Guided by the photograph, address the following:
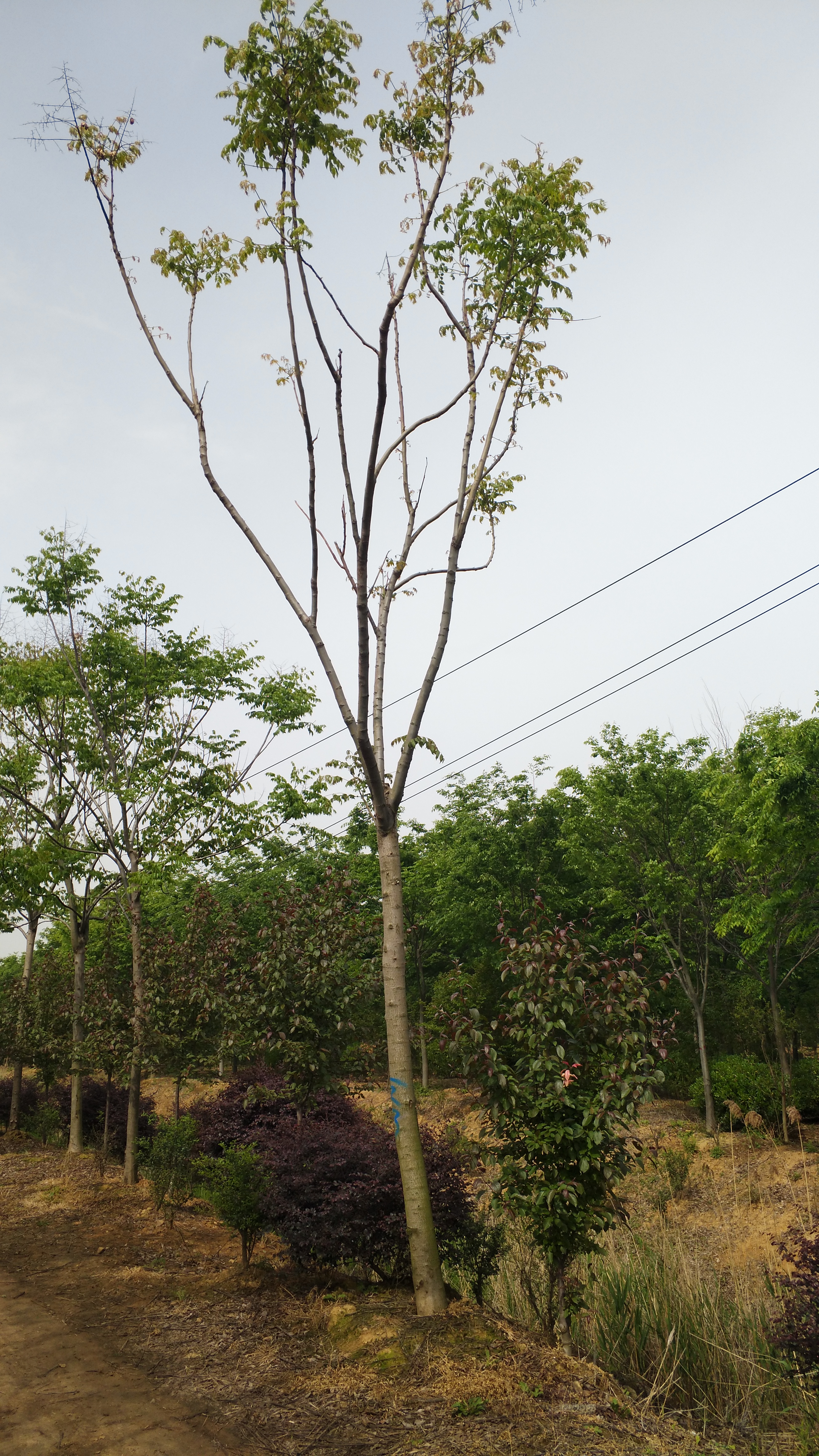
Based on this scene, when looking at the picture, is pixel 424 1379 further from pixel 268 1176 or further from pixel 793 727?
pixel 793 727

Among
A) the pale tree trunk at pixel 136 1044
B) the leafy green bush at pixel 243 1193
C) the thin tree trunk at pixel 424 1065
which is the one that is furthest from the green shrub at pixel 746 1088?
the leafy green bush at pixel 243 1193

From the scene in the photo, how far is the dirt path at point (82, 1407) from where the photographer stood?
162 inches

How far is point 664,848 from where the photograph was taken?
55.6 feet

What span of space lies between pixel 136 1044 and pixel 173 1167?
1851mm

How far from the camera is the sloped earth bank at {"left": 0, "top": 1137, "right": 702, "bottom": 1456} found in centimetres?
411

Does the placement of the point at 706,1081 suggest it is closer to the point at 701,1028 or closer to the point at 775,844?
the point at 701,1028

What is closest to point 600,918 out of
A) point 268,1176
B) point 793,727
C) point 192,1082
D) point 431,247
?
point 793,727

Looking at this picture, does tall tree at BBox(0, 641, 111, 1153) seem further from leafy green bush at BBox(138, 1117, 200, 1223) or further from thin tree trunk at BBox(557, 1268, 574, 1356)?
thin tree trunk at BBox(557, 1268, 574, 1356)

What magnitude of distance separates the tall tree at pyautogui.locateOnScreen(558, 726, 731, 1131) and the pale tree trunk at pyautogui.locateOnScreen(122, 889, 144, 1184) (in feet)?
30.8

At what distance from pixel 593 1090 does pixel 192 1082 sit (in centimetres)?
2551

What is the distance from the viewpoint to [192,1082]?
27375 mm

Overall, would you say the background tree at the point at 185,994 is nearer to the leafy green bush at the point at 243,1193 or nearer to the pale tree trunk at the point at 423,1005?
the leafy green bush at the point at 243,1193

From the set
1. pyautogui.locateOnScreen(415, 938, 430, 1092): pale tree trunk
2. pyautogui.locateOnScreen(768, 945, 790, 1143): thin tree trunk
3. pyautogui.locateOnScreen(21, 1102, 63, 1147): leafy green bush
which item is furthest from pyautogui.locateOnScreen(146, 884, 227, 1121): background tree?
pyautogui.locateOnScreen(415, 938, 430, 1092): pale tree trunk

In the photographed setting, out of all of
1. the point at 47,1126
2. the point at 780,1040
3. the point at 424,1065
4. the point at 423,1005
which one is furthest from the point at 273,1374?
the point at 423,1005
